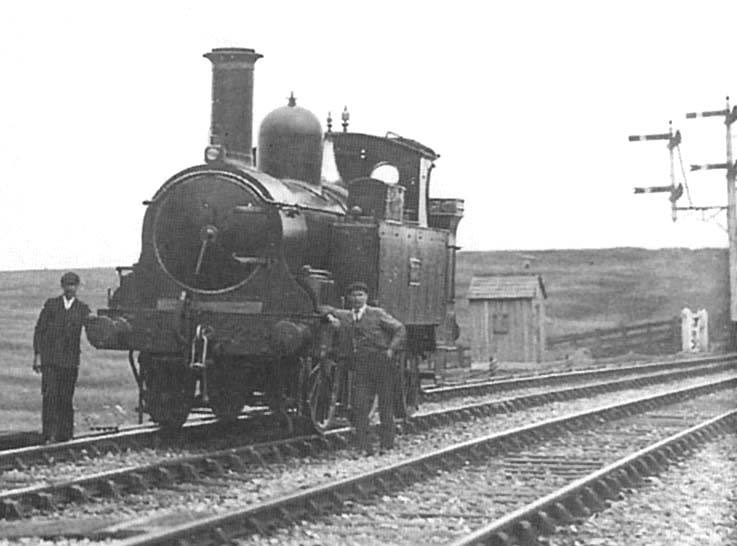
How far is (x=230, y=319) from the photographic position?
1280cm

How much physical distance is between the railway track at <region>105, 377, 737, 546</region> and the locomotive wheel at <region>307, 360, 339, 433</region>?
5.16ft

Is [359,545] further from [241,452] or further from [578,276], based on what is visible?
[578,276]

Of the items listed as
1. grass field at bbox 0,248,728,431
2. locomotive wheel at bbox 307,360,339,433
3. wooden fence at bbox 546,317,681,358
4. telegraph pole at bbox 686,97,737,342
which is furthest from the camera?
wooden fence at bbox 546,317,681,358

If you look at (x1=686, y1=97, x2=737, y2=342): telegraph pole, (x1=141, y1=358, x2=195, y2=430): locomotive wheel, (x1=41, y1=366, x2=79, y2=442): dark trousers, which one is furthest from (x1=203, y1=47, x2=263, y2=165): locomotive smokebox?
(x1=686, y1=97, x2=737, y2=342): telegraph pole

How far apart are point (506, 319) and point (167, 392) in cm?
1943

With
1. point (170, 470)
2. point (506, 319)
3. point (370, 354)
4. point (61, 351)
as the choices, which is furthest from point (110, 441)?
point (506, 319)

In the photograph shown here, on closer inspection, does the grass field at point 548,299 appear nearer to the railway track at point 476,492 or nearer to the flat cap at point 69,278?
the flat cap at point 69,278

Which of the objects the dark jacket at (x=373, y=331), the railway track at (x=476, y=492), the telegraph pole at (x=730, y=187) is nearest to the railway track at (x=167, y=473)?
the dark jacket at (x=373, y=331)

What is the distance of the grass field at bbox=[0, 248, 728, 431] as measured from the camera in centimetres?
1873

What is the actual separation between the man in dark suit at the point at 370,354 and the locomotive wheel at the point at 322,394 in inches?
13.4

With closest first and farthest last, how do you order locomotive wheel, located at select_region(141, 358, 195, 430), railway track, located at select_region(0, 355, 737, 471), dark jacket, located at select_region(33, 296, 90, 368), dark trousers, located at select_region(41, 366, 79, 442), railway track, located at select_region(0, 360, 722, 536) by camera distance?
A: railway track, located at select_region(0, 360, 722, 536), railway track, located at select_region(0, 355, 737, 471), dark trousers, located at select_region(41, 366, 79, 442), dark jacket, located at select_region(33, 296, 90, 368), locomotive wheel, located at select_region(141, 358, 195, 430)

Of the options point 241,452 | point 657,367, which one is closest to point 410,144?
point 241,452

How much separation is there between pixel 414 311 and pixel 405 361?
0.67 meters

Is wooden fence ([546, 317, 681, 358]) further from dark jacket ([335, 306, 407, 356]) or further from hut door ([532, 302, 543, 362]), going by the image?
dark jacket ([335, 306, 407, 356])
